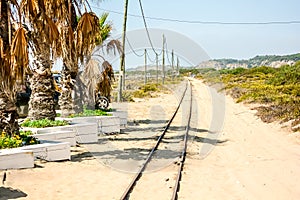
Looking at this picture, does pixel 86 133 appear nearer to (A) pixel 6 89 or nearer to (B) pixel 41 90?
(B) pixel 41 90

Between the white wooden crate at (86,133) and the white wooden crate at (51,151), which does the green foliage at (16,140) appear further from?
the white wooden crate at (86,133)

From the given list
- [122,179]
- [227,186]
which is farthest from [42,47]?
[227,186]

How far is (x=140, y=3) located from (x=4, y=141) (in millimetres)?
20442

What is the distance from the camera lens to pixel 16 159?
9.34m

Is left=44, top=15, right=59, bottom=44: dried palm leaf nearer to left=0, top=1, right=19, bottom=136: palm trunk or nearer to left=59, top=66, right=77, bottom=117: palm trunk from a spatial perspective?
left=0, top=1, right=19, bottom=136: palm trunk

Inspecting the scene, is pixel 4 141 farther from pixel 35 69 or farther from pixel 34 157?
pixel 35 69

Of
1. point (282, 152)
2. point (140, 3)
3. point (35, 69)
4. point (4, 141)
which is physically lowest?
point (282, 152)

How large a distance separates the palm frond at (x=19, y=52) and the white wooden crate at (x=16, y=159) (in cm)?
181

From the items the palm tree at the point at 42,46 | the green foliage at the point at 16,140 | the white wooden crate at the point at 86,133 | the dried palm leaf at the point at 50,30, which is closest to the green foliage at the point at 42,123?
the white wooden crate at the point at 86,133

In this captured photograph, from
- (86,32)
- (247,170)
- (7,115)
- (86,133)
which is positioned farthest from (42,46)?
(247,170)

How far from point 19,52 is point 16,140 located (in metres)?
2.45

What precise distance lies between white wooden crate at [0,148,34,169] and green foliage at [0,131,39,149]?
10.0 inches

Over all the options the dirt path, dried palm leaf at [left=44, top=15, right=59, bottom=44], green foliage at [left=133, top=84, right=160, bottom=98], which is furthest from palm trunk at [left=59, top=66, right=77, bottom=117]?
green foliage at [left=133, top=84, right=160, bottom=98]

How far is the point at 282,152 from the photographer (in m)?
13.8
